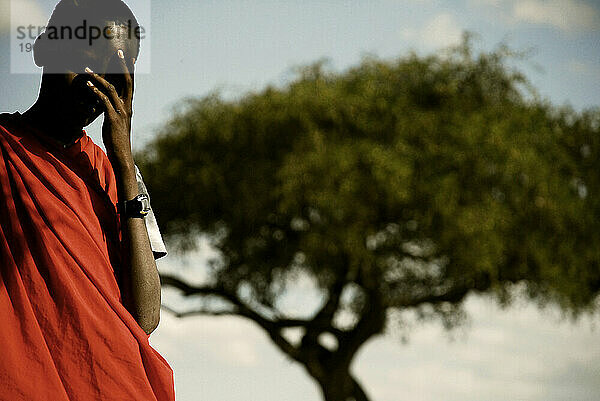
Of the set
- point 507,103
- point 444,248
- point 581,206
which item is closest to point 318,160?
point 444,248

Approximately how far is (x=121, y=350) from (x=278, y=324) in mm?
10031

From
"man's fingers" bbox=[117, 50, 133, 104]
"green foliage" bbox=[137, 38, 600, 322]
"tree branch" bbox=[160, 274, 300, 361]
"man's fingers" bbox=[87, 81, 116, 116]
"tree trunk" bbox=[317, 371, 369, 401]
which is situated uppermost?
"green foliage" bbox=[137, 38, 600, 322]

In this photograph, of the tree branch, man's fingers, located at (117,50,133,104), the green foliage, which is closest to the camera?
man's fingers, located at (117,50,133,104)

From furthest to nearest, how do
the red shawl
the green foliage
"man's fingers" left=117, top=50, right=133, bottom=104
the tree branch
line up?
the tree branch
the green foliage
"man's fingers" left=117, top=50, right=133, bottom=104
the red shawl

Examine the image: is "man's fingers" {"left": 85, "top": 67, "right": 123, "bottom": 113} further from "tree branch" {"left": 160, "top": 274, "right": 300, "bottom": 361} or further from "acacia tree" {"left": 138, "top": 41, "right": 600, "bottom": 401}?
"tree branch" {"left": 160, "top": 274, "right": 300, "bottom": 361}

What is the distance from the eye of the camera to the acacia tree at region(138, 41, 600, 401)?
10.0 metres

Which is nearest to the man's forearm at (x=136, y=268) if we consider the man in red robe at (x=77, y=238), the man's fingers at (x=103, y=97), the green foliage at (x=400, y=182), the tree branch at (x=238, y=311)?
the man in red robe at (x=77, y=238)

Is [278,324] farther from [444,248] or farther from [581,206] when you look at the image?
[581,206]

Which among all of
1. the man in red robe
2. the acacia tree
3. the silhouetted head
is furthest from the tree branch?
the silhouetted head

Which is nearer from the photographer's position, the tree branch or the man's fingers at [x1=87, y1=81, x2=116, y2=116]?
the man's fingers at [x1=87, y1=81, x2=116, y2=116]

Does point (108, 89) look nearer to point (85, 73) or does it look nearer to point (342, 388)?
point (85, 73)

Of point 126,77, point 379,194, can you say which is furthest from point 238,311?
point 126,77

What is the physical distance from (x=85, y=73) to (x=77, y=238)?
450 mm

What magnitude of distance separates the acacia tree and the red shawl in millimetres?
8008
